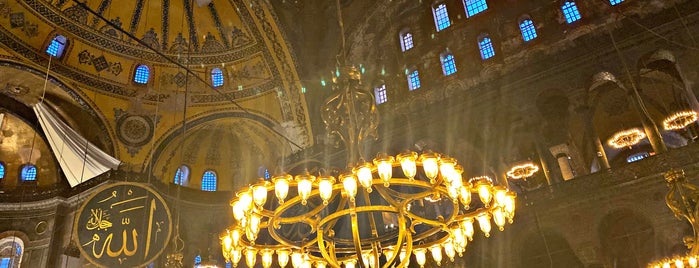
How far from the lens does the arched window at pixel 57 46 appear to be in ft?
34.3

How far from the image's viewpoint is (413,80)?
36.3ft

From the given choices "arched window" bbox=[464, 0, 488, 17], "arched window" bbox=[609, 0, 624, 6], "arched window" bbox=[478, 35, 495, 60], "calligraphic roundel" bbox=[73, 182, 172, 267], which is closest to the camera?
"calligraphic roundel" bbox=[73, 182, 172, 267]

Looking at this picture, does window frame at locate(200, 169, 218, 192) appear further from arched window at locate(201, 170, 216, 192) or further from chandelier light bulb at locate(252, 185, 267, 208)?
chandelier light bulb at locate(252, 185, 267, 208)

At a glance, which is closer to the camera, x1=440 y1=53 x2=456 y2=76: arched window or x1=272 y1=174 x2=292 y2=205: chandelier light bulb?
x1=272 y1=174 x2=292 y2=205: chandelier light bulb

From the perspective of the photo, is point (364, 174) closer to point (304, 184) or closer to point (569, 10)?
point (304, 184)

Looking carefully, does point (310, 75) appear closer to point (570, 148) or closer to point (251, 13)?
point (251, 13)

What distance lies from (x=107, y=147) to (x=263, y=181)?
28.6 feet

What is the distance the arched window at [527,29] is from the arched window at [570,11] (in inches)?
25.5

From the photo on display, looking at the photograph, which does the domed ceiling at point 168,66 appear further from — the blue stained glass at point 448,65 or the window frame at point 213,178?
the blue stained glass at point 448,65

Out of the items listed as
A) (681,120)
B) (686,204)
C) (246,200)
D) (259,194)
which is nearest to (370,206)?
(259,194)

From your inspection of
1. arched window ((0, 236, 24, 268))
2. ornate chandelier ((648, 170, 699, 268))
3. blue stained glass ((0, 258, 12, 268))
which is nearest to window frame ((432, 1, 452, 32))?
ornate chandelier ((648, 170, 699, 268))

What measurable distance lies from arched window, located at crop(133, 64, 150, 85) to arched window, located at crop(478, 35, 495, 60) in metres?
7.92

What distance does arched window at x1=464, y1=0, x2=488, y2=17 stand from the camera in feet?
35.1

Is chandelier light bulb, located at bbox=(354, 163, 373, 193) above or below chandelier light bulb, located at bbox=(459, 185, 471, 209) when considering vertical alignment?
above
